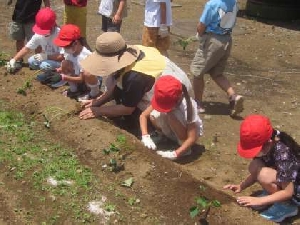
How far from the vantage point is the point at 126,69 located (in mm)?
5258

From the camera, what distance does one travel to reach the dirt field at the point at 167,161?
4.29 m

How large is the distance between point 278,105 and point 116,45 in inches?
111

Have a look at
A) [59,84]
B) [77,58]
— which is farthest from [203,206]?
[59,84]

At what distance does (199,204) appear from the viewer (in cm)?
416

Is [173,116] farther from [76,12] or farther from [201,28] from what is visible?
[76,12]

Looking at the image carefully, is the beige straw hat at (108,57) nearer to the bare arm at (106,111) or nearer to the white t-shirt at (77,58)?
the bare arm at (106,111)

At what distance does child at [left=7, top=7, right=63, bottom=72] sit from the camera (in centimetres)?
660

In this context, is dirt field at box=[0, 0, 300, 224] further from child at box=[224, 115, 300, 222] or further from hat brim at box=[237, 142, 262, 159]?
hat brim at box=[237, 142, 262, 159]

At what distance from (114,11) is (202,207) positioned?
4153 mm

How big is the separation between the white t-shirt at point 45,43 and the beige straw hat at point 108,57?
1557 mm

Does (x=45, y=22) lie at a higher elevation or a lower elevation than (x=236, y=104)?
higher

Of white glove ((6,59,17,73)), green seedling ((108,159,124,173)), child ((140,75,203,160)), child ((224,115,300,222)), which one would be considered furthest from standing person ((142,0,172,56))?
child ((224,115,300,222))

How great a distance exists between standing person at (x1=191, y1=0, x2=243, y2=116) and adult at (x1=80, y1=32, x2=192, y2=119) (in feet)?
3.50

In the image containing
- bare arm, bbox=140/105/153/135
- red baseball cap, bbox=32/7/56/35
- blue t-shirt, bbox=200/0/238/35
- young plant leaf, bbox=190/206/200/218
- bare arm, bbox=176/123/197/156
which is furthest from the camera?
red baseball cap, bbox=32/7/56/35
